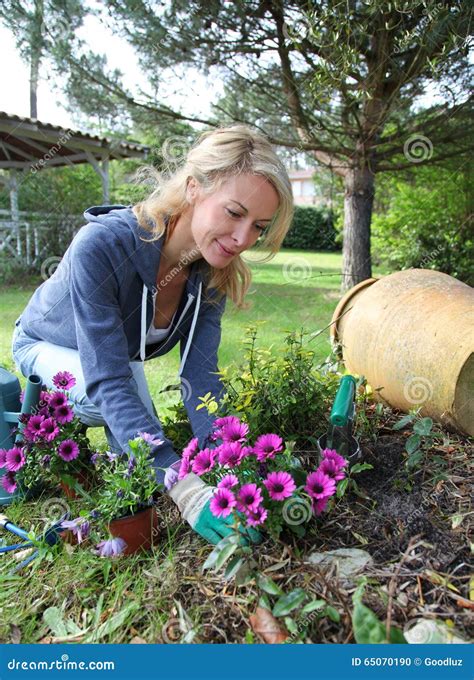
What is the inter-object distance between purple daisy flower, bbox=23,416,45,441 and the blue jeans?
0.29 m

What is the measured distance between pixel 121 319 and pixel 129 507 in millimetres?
677

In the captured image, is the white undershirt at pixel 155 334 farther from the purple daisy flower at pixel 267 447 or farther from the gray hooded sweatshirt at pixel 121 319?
the purple daisy flower at pixel 267 447

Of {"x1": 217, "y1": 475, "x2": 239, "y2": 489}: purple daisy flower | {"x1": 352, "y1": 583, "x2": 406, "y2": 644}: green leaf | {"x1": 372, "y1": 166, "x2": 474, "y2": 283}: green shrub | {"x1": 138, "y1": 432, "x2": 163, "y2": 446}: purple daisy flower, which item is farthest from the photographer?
{"x1": 372, "y1": 166, "x2": 474, "y2": 283}: green shrub

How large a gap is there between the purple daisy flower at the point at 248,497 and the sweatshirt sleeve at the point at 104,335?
44cm

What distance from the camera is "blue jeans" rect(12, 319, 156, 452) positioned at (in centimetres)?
209

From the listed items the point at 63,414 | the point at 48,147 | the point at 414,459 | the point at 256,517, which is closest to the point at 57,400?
the point at 63,414

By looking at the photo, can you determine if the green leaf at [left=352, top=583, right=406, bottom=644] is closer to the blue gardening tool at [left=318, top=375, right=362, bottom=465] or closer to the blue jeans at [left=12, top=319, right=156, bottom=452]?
the blue gardening tool at [left=318, top=375, right=362, bottom=465]

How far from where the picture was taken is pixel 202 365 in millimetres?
2131

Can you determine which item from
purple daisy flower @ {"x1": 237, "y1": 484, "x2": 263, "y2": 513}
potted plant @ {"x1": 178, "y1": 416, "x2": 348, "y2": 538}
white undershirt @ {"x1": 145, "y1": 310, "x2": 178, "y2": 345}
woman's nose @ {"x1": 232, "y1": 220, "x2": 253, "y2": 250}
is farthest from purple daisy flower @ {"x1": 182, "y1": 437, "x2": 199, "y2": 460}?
white undershirt @ {"x1": 145, "y1": 310, "x2": 178, "y2": 345}

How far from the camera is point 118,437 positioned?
5.35 feet

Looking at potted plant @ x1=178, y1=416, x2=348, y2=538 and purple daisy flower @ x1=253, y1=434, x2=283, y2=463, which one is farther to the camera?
purple daisy flower @ x1=253, y1=434, x2=283, y2=463

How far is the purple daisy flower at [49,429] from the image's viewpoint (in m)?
1.68

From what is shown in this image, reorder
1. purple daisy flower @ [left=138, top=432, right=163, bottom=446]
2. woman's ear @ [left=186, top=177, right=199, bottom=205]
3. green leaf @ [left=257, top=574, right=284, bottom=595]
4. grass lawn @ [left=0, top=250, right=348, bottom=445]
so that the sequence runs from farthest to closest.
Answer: grass lawn @ [left=0, top=250, right=348, bottom=445] → woman's ear @ [left=186, top=177, right=199, bottom=205] → purple daisy flower @ [left=138, top=432, right=163, bottom=446] → green leaf @ [left=257, top=574, right=284, bottom=595]

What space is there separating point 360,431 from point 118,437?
2.92 ft
